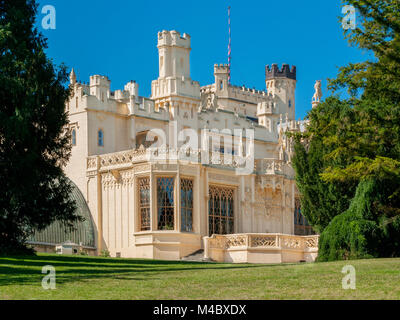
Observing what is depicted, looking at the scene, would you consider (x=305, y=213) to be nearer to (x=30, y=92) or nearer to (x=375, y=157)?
(x=375, y=157)

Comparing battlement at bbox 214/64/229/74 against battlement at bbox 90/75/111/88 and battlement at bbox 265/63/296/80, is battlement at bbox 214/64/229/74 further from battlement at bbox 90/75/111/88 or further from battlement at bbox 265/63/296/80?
battlement at bbox 90/75/111/88

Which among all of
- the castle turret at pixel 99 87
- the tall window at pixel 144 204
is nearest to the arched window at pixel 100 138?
the castle turret at pixel 99 87

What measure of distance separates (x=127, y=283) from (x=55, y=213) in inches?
450

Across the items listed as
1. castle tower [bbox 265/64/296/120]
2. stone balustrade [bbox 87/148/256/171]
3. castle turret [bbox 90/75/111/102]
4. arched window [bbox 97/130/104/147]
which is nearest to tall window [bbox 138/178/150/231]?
stone balustrade [bbox 87/148/256/171]

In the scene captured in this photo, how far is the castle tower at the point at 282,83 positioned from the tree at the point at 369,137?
84980mm

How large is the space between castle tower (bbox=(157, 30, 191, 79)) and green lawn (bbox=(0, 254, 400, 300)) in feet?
90.6

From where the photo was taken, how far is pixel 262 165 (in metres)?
49.8

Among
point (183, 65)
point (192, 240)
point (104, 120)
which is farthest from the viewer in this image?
point (183, 65)

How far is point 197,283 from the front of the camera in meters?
20.7

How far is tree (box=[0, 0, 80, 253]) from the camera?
28.7 metres

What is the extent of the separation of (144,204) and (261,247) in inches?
245

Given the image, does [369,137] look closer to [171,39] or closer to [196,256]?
[196,256]
